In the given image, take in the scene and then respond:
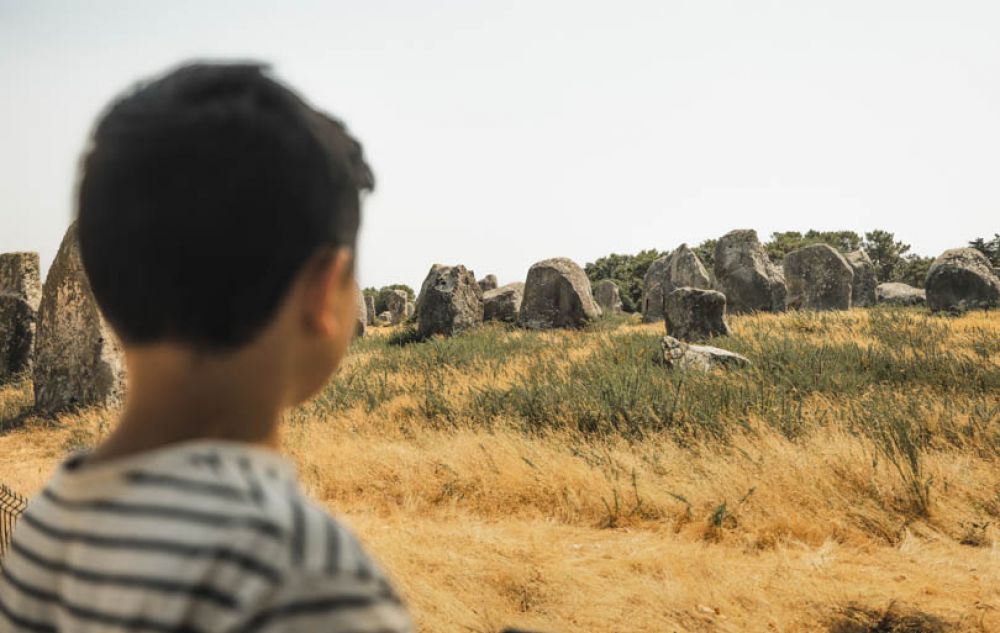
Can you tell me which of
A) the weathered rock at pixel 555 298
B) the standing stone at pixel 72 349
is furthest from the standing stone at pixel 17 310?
the weathered rock at pixel 555 298

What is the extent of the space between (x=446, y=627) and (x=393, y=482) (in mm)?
2363

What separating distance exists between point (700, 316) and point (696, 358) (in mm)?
4013

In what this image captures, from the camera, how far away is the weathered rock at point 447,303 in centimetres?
1659

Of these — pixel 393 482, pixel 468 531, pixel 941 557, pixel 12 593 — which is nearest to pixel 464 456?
pixel 393 482

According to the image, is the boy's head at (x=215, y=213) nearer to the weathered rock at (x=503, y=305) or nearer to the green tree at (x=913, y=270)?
the weathered rock at (x=503, y=305)

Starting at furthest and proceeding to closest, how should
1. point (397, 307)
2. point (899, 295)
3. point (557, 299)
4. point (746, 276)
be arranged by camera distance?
1. point (397, 307)
2. point (899, 295)
3. point (746, 276)
4. point (557, 299)

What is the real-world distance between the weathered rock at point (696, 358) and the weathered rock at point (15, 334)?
1029 cm

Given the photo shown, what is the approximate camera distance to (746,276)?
20.6 meters

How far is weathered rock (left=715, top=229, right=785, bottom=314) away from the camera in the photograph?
809 inches

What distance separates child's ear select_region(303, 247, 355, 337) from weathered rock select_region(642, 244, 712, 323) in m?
19.8

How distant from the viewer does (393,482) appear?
220 inches

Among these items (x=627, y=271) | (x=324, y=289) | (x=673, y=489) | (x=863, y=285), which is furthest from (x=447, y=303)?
(x=627, y=271)

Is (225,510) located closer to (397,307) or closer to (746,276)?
(746,276)

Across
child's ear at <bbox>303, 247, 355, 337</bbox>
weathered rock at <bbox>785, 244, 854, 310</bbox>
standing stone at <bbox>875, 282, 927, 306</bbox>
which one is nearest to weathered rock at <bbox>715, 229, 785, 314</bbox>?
weathered rock at <bbox>785, 244, 854, 310</bbox>
